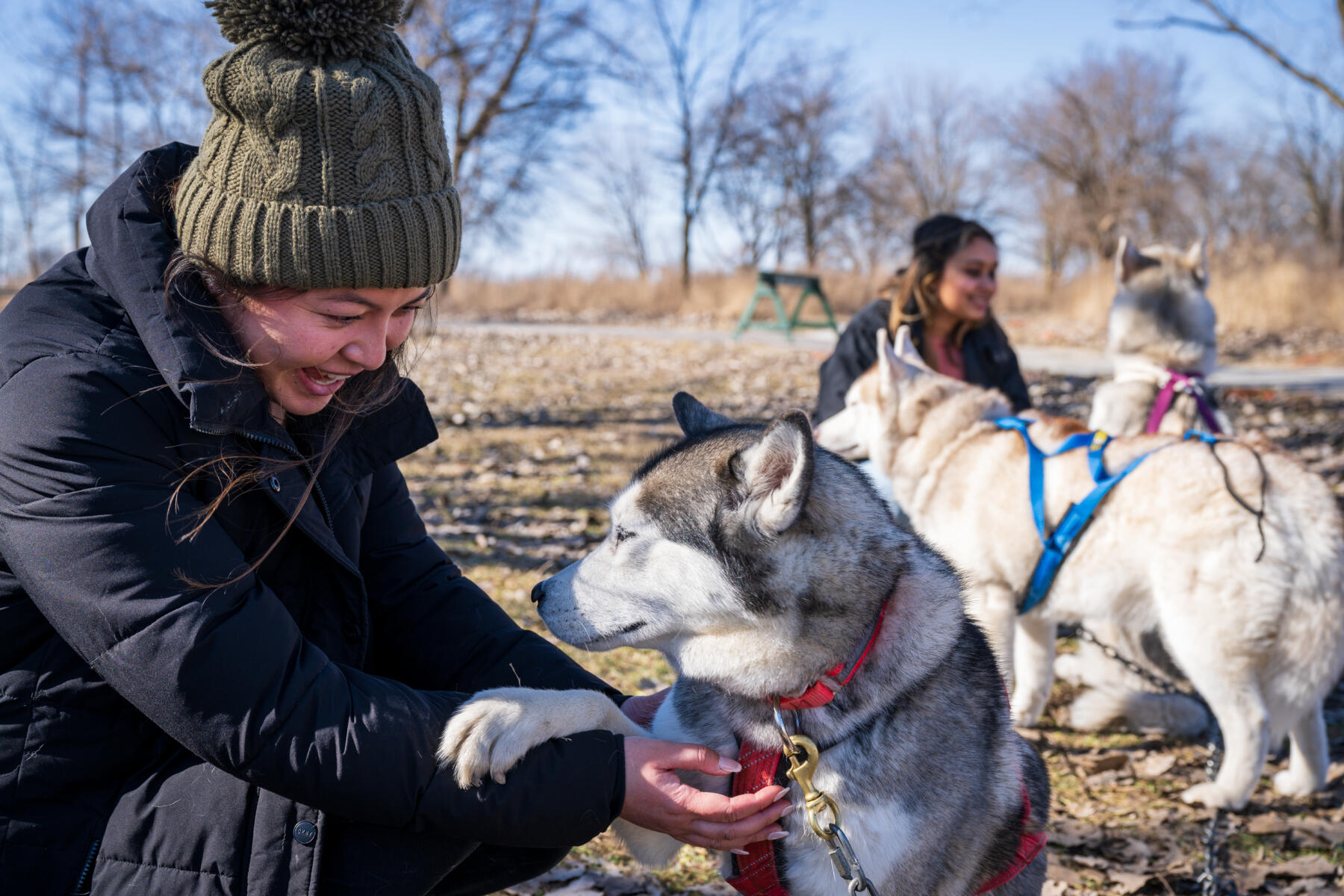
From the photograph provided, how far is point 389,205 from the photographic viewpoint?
177cm

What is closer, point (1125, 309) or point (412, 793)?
point (412, 793)

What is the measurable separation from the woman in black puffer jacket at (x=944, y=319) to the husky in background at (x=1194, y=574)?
140cm

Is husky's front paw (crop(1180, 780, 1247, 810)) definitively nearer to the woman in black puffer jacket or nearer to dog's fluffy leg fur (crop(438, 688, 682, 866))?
dog's fluffy leg fur (crop(438, 688, 682, 866))

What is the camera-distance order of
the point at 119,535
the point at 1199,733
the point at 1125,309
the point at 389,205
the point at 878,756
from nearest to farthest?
the point at 119,535 < the point at 389,205 < the point at 878,756 < the point at 1199,733 < the point at 1125,309

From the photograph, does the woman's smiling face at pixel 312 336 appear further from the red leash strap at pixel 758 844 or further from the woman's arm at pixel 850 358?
the woman's arm at pixel 850 358

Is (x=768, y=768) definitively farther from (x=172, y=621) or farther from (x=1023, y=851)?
(x=172, y=621)

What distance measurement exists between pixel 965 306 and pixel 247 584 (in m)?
4.56

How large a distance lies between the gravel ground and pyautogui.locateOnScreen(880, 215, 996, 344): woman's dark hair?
1.85 meters

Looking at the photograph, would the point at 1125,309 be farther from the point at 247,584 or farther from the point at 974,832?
the point at 247,584

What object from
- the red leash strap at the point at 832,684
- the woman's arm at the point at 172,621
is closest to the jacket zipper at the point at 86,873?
the woman's arm at the point at 172,621

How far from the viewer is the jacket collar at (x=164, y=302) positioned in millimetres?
1626

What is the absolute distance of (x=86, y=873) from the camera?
169cm

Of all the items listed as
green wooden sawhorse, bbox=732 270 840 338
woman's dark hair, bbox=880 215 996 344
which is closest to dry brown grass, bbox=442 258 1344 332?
green wooden sawhorse, bbox=732 270 840 338

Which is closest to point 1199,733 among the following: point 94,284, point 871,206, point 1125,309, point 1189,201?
point 1125,309
